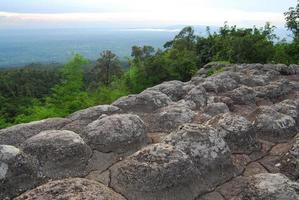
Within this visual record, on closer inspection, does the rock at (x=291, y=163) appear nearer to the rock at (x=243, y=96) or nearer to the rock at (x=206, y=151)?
the rock at (x=206, y=151)

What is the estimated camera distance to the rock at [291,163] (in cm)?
335

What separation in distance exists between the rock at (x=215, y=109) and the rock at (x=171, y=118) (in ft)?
0.93

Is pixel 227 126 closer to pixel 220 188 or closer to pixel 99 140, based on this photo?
pixel 220 188

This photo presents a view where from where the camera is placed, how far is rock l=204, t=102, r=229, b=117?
501 centimetres

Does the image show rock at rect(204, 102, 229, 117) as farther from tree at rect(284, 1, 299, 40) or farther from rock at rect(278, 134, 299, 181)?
tree at rect(284, 1, 299, 40)

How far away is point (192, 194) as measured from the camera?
2.94 meters

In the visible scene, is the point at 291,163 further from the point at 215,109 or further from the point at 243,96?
the point at 243,96

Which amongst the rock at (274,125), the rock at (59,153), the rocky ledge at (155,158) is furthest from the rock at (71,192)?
the rock at (274,125)

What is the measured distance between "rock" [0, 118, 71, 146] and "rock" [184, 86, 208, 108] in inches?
79.5

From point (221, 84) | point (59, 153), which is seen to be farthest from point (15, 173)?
point (221, 84)

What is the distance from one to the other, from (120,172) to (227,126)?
4.36 ft

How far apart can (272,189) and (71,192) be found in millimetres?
1445

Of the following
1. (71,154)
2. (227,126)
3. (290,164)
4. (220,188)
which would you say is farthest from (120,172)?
(290,164)

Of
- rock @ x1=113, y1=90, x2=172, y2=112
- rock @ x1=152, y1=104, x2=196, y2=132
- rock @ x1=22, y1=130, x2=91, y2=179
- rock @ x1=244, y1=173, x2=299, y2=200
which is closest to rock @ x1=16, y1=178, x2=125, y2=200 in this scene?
rock @ x1=22, y1=130, x2=91, y2=179
